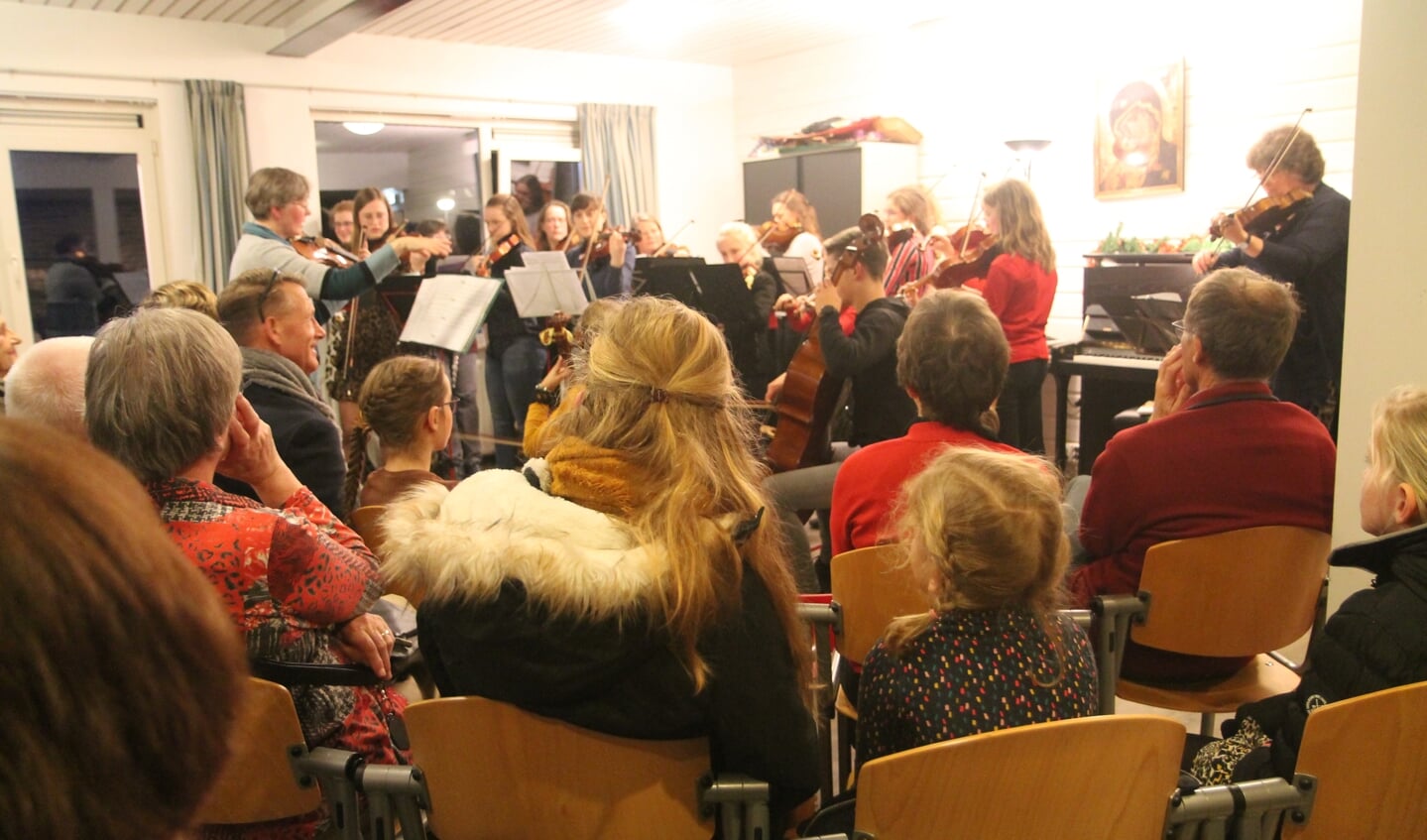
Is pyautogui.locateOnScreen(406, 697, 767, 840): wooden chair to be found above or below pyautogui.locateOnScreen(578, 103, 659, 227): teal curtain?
below

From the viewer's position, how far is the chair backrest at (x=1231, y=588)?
1.76 meters

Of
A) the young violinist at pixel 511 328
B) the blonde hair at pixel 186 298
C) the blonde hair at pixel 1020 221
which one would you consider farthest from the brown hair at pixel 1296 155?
the blonde hair at pixel 186 298

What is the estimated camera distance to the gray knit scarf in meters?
2.25

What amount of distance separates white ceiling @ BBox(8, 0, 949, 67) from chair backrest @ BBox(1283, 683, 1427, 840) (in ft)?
17.3

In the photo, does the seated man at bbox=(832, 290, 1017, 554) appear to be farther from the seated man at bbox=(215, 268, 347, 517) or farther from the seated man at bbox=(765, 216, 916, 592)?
the seated man at bbox=(215, 268, 347, 517)

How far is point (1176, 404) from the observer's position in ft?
7.51

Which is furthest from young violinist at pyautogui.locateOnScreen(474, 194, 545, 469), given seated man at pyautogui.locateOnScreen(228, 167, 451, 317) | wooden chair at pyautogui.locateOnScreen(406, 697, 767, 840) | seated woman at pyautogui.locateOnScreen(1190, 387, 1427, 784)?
seated woman at pyautogui.locateOnScreen(1190, 387, 1427, 784)

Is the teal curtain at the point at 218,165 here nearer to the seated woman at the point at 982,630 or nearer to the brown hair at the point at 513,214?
the brown hair at the point at 513,214

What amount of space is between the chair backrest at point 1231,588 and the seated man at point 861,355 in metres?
1.28

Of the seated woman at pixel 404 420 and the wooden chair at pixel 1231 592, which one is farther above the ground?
the seated woman at pixel 404 420

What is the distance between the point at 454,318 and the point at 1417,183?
Result: 3181mm

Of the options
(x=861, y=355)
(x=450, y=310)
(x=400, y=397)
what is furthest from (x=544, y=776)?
(x=450, y=310)

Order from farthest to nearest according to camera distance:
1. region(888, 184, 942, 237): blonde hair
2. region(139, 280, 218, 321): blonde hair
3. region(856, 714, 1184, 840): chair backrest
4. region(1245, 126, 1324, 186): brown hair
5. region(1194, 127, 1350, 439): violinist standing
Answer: region(888, 184, 942, 237): blonde hair → region(1245, 126, 1324, 186): brown hair → region(1194, 127, 1350, 439): violinist standing → region(139, 280, 218, 321): blonde hair → region(856, 714, 1184, 840): chair backrest

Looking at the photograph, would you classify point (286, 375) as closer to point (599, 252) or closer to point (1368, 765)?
point (1368, 765)
